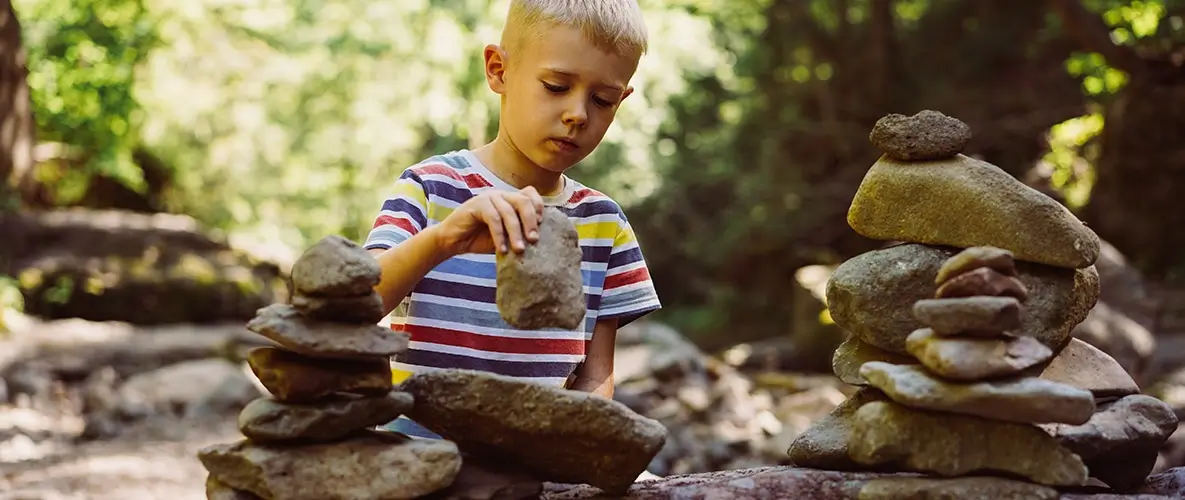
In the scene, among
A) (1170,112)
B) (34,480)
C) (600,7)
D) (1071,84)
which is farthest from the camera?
(1071,84)

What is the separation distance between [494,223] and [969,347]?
1128mm

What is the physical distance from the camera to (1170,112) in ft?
39.6

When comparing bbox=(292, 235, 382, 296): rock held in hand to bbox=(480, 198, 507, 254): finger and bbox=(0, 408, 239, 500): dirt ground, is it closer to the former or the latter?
bbox=(480, 198, 507, 254): finger

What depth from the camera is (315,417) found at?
2.50m

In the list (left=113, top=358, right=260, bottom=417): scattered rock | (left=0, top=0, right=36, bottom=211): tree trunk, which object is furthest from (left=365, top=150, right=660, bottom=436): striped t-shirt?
(left=0, top=0, right=36, bottom=211): tree trunk

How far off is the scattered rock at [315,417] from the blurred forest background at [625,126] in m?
9.13

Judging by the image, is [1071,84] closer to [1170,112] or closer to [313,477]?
[1170,112]

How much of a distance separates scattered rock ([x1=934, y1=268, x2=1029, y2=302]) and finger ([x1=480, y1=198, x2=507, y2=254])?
3.49 feet

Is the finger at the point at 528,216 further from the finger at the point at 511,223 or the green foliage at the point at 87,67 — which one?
the green foliage at the point at 87,67

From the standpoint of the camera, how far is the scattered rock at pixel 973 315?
8.19 ft

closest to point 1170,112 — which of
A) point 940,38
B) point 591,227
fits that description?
point 940,38

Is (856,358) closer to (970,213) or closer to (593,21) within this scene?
(970,213)

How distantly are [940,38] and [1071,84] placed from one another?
5.52 ft

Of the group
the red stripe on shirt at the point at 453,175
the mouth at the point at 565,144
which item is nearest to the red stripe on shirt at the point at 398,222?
the red stripe on shirt at the point at 453,175
